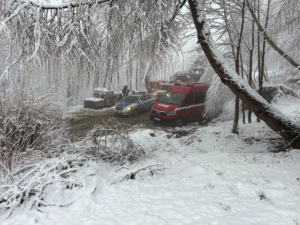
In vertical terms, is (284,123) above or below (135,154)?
above

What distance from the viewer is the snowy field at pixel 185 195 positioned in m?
2.70

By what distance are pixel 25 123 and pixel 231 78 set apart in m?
5.11

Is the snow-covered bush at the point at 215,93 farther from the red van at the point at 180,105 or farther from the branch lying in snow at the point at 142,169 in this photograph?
the branch lying in snow at the point at 142,169

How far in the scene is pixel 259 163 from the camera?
469cm

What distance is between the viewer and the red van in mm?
10883

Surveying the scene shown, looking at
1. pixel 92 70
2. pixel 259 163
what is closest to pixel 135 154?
pixel 92 70

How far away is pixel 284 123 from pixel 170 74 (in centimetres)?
A: 340

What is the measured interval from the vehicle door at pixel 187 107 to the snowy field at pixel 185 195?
6236 millimetres

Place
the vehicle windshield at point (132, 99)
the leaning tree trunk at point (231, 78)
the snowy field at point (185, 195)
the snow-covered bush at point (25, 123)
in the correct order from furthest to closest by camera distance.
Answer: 1. the vehicle windshield at point (132, 99)
2. the leaning tree trunk at point (231, 78)
3. the snow-covered bush at point (25, 123)
4. the snowy field at point (185, 195)

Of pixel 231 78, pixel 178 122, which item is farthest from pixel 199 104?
pixel 231 78

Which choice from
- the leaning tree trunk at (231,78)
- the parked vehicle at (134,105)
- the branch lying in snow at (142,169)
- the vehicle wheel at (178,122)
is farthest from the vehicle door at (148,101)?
the branch lying in snow at (142,169)

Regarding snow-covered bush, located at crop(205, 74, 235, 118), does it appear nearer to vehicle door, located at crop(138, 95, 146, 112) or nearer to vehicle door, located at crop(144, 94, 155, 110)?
vehicle door, located at crop(138, 95, 146, 112)

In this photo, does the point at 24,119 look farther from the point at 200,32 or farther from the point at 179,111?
the point at 179,111

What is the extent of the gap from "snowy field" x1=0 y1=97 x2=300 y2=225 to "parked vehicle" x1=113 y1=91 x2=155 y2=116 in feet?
29.3
